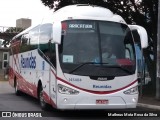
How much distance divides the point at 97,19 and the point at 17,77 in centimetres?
941

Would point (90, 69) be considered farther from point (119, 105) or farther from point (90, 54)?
point (119, 105)

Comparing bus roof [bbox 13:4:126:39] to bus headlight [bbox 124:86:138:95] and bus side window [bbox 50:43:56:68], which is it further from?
bus headlight [bbox 124:86:138:95]

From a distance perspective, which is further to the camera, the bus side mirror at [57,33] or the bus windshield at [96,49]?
the bus windshield at [96,49]

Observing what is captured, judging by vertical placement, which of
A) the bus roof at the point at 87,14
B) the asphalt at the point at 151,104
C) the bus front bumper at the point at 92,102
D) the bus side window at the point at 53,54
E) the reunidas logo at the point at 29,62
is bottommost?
the asphalt at the point at 151,104

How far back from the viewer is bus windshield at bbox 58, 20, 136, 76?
13070mm

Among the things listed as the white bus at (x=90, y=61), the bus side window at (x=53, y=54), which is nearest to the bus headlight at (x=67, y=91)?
the white bus at (x=90, y=61)

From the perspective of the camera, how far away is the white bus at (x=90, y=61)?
12.9 meters

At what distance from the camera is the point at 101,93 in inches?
513

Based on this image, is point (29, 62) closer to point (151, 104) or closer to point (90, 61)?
point (151, 104)

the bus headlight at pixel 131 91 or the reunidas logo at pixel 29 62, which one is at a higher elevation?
the reunidas logo at pixel 29 62

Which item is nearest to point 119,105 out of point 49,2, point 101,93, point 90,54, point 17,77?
point 101,93

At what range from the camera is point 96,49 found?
1330 centimetres

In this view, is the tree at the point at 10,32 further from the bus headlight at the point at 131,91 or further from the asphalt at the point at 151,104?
the bus headlight at the point at 131,91

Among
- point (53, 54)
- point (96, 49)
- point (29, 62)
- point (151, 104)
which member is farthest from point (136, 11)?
point (53, 54)
